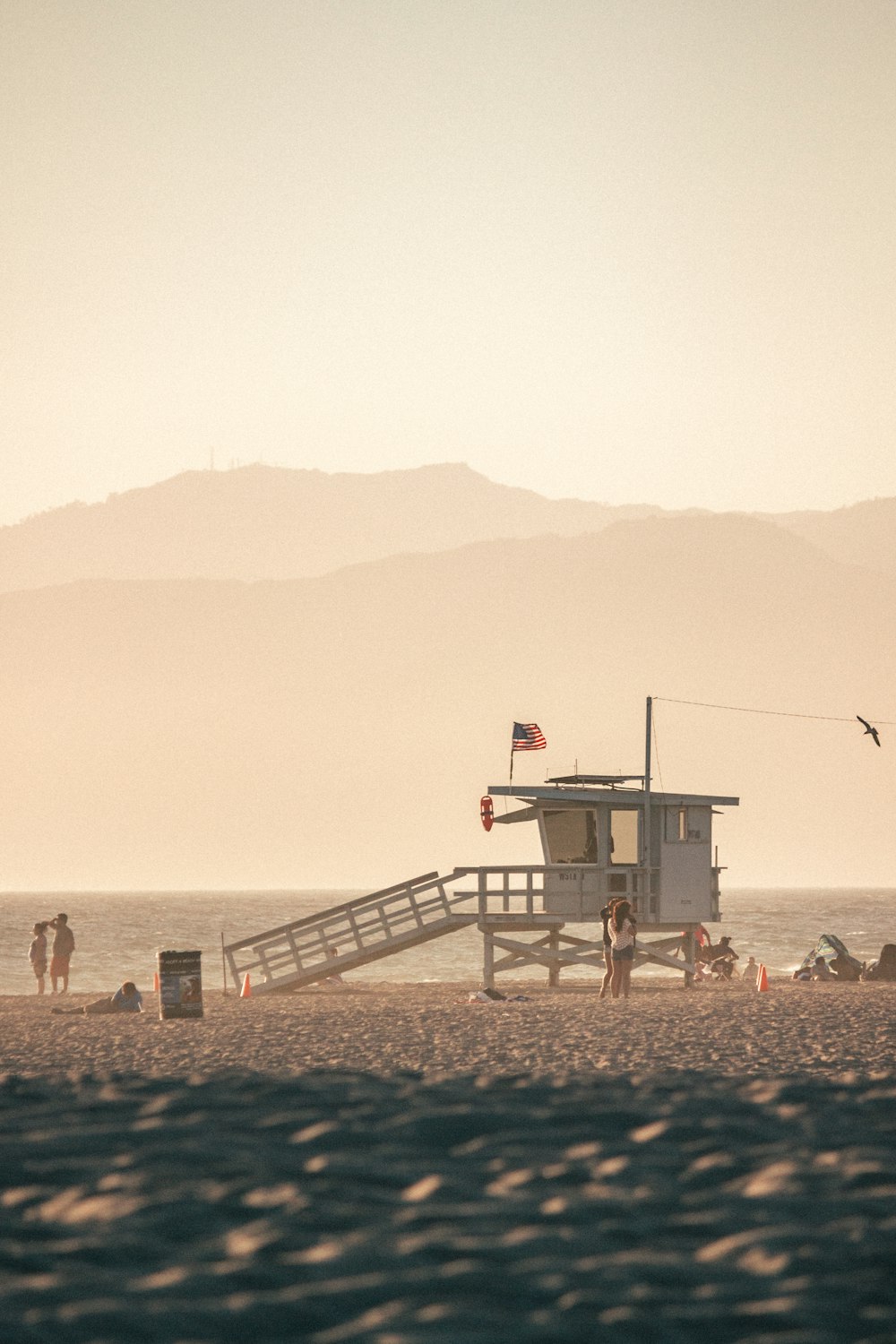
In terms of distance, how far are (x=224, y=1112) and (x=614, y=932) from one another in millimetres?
14604

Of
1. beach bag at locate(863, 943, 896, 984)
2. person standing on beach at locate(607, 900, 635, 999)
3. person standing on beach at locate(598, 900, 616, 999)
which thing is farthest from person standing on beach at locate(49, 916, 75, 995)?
beach bag at locate(863, 943, 896, 984)

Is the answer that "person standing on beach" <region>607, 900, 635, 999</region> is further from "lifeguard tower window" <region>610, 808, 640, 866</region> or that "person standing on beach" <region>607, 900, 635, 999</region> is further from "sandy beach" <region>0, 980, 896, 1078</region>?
"lifeguard tower window" <region>610, 808, 640, 866</region>

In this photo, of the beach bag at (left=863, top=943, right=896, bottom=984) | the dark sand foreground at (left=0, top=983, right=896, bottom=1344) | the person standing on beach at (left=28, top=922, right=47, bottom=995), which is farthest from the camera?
the person standing on beach at (left=28, top=922, right=47, bottom=995)

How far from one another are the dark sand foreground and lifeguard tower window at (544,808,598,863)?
1522cm

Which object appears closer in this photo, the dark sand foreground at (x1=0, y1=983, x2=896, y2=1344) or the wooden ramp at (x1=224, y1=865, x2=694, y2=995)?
the dark sand foreground at (x1=0, y1=983, x2=896, y2=1344)

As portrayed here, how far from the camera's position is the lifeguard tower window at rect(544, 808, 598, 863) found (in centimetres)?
3247

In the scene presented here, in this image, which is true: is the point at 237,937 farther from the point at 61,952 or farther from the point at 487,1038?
the point at 487,1038

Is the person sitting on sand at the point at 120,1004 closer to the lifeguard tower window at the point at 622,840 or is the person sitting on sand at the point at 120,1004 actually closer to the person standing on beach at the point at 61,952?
the person standing on beach at the point at 61,952

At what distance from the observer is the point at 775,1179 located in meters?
11.1

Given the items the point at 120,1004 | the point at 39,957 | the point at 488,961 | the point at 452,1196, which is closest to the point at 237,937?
the point at 39,957

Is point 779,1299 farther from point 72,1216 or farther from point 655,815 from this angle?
point 655,815

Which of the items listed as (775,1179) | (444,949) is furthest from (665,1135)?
(444,949)

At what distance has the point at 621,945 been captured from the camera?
27.1 metres

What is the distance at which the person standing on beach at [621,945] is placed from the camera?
26.8 metres
